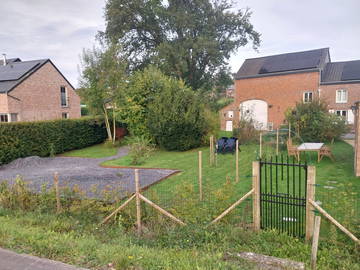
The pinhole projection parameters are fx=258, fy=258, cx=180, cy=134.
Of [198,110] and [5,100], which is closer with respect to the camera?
[198,110]

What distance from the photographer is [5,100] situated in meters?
20.9

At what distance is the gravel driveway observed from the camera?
8750mm

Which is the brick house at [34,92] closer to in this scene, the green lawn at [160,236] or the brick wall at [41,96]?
the brick wall at [41,96]

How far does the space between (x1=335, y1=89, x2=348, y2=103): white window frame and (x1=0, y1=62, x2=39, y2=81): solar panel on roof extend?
101 ft

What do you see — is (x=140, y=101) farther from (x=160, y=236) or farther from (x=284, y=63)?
(x=284, y=63)

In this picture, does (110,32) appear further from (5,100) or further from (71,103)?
(5,100)

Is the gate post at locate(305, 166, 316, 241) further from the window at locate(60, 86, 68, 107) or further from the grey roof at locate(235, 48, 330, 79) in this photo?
the grey roof at locate(235, 48, 330, 79)

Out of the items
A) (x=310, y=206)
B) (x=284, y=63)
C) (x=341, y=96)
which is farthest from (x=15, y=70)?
(x=341, y=96)

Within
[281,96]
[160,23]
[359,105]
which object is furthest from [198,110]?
[281,96]

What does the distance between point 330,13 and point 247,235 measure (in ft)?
52.3

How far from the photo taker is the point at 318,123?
16.2 metres

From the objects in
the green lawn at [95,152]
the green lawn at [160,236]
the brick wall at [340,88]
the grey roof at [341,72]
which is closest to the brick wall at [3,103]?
the green lawn at [95,152]

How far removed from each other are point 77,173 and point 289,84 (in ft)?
84.6

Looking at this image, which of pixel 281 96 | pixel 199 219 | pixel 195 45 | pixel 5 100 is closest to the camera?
pixel 199 219
